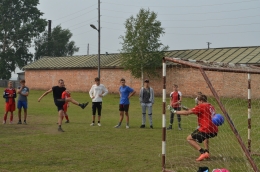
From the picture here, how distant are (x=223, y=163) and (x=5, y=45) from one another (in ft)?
201

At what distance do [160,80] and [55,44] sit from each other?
46073mm

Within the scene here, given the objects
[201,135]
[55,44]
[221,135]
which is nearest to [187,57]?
[221,135]

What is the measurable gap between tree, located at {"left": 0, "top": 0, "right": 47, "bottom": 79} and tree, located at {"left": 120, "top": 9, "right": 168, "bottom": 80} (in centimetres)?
3315

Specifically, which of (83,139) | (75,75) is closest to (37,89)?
(75,75)

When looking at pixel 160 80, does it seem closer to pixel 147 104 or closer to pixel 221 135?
pixel 147 104

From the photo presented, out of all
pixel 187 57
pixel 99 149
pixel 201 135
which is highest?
pixel 187 57

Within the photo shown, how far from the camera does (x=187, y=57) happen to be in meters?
37.4

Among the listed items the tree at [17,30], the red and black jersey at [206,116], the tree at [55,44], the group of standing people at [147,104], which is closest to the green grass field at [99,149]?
the group of standing people at [147,104]

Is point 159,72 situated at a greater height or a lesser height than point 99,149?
greater

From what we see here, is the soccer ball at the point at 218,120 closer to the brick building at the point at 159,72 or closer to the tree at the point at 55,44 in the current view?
the brick building at the point at 159,72

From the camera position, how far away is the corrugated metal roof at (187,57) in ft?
105

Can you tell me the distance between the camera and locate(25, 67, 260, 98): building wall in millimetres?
24547

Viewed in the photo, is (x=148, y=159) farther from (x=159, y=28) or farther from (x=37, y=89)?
(x=37, y=89)

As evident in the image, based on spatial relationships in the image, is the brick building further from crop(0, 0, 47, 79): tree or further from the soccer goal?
crop(0, 0, 47, 79): tree
